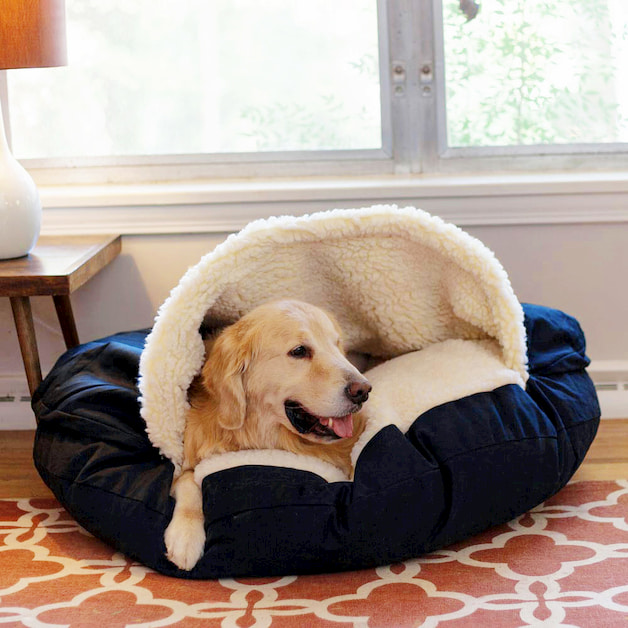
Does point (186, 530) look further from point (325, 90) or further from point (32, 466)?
point (325, 90)

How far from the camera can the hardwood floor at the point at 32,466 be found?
86.6 inches

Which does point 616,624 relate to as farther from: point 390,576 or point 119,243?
point 119,243

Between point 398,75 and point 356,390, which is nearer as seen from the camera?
point 356,390

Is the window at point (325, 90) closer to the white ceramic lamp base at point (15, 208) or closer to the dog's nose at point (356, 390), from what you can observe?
the white ceramic lamp base at point (15, 208)

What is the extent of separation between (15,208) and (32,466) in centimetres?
70

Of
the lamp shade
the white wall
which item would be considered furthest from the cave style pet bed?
the lamp shade

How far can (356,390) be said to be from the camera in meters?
1.71

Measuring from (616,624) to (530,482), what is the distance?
377 millimetres

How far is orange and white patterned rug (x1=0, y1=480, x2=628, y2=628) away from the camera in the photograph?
158 cm

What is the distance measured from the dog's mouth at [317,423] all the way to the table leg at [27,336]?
810 mm

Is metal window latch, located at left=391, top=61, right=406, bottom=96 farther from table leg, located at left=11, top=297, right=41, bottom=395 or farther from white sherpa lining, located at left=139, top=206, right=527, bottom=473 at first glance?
table leg, located at left=11, top=297, right=41, bottom=395

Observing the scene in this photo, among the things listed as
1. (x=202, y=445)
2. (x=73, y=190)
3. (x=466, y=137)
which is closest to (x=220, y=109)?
(x=73, y=190)

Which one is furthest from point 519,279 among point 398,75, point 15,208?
point 15,208

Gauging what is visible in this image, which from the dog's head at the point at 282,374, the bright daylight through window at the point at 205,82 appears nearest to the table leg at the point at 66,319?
the bright daylight through window at the point at 205,82
